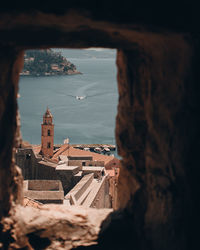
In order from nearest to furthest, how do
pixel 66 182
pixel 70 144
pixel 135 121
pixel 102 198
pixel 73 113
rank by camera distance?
pixel 135 121
pixel 102 198
pixel 66 182
pixel 70 144
pixel 73 113

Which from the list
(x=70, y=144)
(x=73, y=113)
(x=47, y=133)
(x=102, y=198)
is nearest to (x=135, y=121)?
(x=102, y=198)

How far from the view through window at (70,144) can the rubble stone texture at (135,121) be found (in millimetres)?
14949

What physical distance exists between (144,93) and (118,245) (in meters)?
2.97

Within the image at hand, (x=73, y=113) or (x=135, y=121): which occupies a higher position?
(x=73, y=113)

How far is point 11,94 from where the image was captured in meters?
8.23

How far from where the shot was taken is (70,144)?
83.2 meters

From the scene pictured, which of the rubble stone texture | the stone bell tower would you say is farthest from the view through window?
the rubble stone texture

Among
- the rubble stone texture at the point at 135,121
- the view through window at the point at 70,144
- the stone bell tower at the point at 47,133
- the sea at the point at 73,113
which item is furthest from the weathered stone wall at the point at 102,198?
the sea at the point at 73,113

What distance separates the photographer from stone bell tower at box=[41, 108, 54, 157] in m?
54.2

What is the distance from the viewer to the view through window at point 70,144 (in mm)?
32144

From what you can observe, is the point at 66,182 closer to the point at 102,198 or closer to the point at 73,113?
the point at 102,198

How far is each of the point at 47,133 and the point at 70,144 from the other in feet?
93.6

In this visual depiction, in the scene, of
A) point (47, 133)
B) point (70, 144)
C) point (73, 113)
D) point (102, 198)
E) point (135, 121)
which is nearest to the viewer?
point (135, 121)

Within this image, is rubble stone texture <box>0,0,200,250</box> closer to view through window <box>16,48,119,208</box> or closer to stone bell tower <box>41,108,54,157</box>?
view through window <box>16,48,119,208</box>
